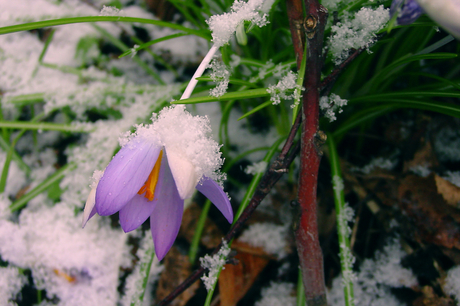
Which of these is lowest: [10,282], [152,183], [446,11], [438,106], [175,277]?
[10,282]

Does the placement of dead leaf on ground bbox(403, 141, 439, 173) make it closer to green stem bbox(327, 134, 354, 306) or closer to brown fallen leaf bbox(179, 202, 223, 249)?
green stem bbox(327, 134, 354, 306)

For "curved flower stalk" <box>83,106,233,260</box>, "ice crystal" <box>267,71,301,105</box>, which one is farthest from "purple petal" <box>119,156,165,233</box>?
"ice crystal" <box>267,71,301,105</box>

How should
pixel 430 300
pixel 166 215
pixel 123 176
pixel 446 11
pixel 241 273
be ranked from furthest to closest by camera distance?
1. pixel 241 273
2. pixel 430 300
3. pixel 166 215
4. pixel 123 176
5. pixel 446 11

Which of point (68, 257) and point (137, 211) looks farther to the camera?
point (68, 257)

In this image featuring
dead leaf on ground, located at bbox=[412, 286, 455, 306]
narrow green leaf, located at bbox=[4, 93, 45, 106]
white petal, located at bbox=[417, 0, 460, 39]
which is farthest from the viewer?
narrow green leaf, located at bbox=[4, 93, 45, 106]

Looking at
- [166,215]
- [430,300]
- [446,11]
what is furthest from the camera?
[430,300]

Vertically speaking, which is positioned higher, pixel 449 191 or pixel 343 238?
pixel 449 191

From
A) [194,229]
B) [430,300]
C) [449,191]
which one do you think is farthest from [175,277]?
[449,191]

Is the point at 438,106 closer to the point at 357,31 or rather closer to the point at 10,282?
the point at 357,31
